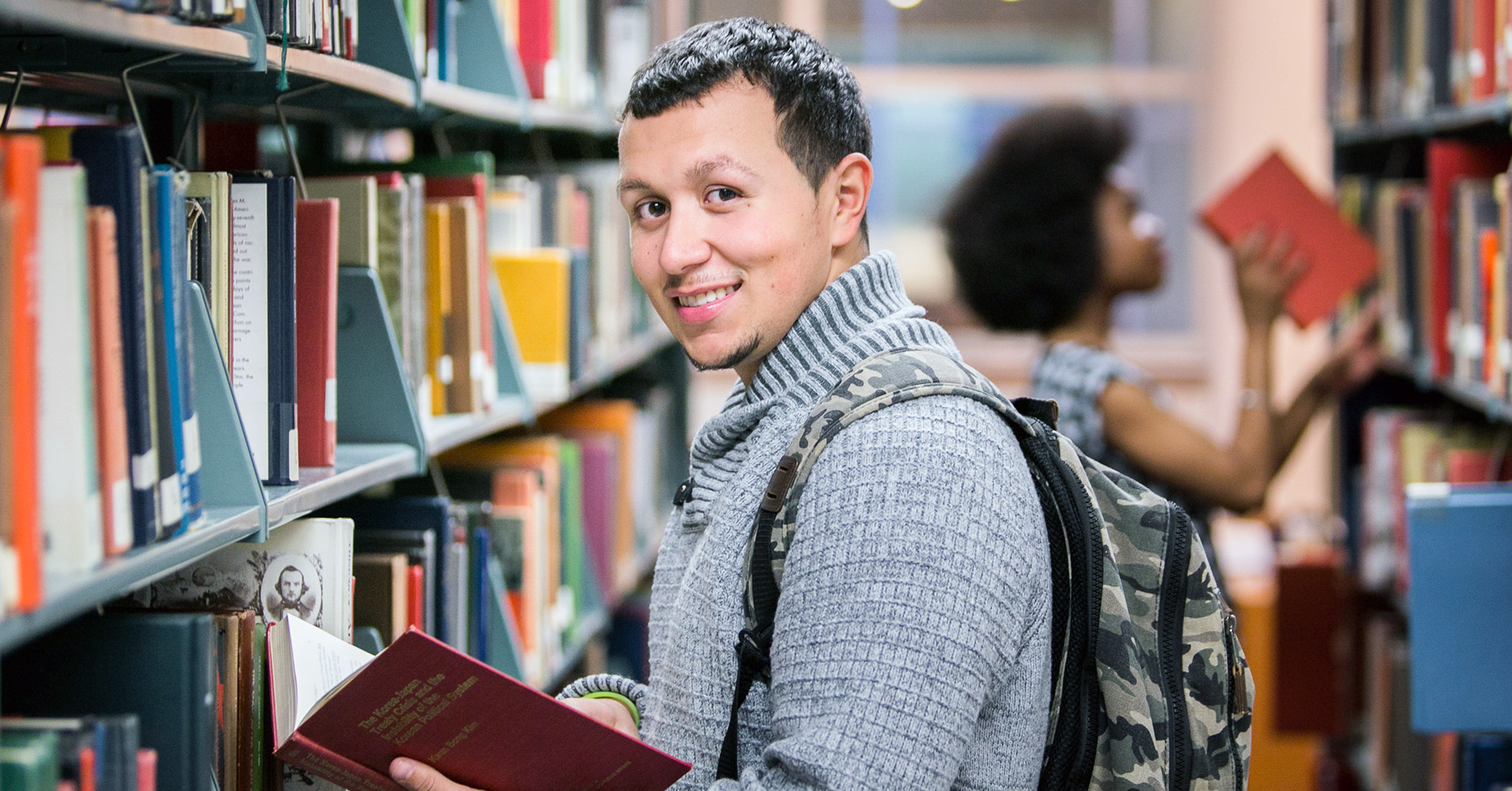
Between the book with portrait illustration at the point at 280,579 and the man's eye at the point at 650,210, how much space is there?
0.43 meters

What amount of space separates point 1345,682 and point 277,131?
326cm


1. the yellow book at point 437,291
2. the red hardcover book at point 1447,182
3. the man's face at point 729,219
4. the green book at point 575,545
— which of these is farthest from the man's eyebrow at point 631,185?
the red hardcover book at point 1447,182

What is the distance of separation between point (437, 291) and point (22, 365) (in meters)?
Answer: 1.07

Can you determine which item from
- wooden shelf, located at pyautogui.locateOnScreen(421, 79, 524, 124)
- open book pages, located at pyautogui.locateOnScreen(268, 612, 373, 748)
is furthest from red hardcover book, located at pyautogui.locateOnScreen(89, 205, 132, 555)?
wooden shelf, located at pyautogui.locateOnScreen(421, 79, 524, 124)

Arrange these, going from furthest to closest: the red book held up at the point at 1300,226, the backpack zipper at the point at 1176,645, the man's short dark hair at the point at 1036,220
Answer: the red book held up at the point at 1300,226 < the man's short dark hair at the point at 1036,220 < the backpack zipper at the point at 1176,645

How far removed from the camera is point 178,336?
3.47 ft

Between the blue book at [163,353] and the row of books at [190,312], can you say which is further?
the blue book at [163,353]

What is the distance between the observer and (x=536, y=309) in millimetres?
2400

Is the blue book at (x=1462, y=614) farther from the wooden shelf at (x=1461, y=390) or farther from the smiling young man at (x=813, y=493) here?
the smiling young man at (x=813, y=493)

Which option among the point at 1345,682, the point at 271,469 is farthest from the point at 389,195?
the point at 1345,682

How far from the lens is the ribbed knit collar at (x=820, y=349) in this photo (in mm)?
1263

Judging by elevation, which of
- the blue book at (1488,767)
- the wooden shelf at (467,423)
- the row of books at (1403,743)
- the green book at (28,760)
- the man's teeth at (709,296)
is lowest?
the row of books at (1403,743)

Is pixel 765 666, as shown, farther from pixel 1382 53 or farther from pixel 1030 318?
pixel 1382 53

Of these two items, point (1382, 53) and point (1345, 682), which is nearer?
point (1382, 53)
